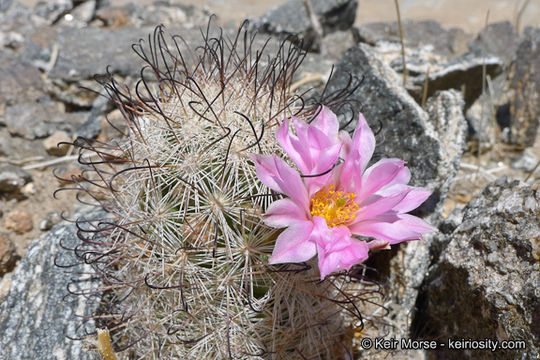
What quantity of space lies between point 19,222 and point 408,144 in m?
Answer: 2.32

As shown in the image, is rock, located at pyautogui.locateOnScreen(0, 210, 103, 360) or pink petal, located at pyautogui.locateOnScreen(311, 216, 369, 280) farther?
rock, located at pyautogui.locateOnScreen(0, 210, 103, 360)

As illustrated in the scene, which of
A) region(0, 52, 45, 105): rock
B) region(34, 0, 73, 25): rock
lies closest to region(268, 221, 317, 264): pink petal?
region(0, 52, 45, 105): rock

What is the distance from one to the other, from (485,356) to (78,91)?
328cm

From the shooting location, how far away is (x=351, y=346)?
83.7 inches

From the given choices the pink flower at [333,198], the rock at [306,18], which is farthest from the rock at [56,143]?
the pink flower at [333,198]

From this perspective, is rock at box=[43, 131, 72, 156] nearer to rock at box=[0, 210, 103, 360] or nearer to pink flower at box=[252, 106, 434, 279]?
rock at box=[0, 210, 103, 360]

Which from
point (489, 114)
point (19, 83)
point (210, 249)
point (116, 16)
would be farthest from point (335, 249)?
point (116, 16)

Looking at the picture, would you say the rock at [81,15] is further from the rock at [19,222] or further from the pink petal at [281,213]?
the pink petal at [281,213]

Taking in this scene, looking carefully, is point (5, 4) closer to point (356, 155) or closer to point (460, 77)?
point (460, 77)

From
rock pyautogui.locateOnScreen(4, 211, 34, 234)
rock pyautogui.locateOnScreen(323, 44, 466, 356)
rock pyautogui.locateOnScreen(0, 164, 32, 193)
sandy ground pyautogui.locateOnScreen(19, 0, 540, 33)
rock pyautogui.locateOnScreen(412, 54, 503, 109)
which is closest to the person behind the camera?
rock pyautogui.locateOnScreen(323, 44, 466, 356)

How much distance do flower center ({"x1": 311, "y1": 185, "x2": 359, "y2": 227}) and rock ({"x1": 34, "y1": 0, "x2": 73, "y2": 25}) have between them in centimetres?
456

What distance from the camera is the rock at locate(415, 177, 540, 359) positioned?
1729 millimetres

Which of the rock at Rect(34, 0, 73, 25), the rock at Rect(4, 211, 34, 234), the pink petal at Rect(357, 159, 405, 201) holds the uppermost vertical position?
the pink petal at Rect(357, 159, 405, 201)

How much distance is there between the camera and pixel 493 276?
186cm
